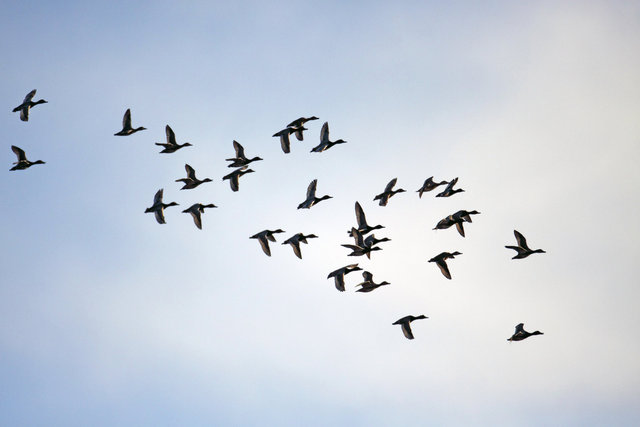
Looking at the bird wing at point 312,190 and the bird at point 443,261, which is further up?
the bird wing at point 312,190

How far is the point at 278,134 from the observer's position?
53375 mm

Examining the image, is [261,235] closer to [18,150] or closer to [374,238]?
[374,238]

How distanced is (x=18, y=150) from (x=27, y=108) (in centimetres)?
283

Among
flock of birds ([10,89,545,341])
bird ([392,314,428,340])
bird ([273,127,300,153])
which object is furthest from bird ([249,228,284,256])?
bird ([392,314,428,340])

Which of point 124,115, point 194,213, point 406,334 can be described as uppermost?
point 124,115

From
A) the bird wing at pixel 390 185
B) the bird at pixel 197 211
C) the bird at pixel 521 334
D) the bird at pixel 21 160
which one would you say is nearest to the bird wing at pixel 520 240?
the bird at pixel 521 334

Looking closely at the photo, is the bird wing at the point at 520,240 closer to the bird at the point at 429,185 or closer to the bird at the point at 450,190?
the bird at the point at 450,190

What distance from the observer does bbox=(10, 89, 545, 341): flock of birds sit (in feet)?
168

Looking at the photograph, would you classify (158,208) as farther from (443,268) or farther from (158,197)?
(443,268)

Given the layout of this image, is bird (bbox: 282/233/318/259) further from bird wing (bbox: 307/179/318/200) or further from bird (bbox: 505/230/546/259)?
bird (bbox: 505/230/546/259)

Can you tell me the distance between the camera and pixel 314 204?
2104 inches

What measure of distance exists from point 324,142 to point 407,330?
43.7ft

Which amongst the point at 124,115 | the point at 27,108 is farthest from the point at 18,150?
the point at 124,115

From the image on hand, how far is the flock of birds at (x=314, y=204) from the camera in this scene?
168 feet
